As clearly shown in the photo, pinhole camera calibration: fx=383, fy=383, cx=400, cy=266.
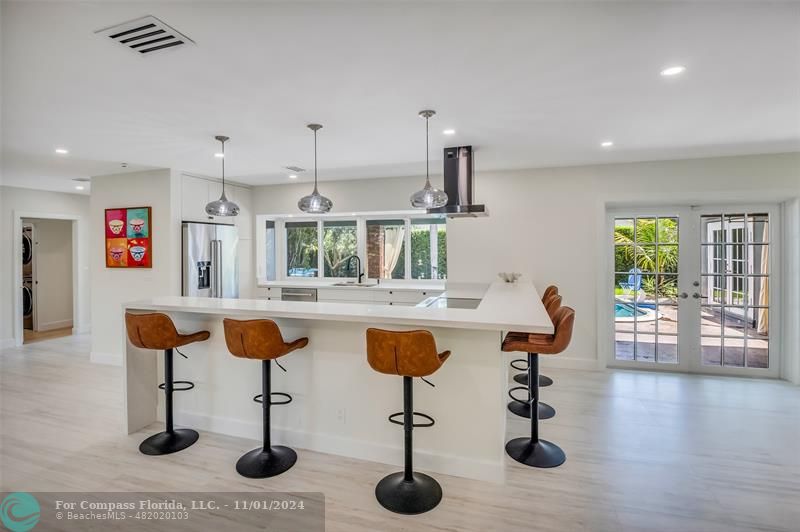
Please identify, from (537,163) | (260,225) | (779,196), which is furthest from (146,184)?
(779,196)

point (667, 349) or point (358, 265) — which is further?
point (358, 265)

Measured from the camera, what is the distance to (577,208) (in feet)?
15.3

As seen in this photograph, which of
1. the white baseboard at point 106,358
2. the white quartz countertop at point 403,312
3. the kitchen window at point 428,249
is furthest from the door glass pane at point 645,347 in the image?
the white baseboard at point 106,358

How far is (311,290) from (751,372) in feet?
18.5

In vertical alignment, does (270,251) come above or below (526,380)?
above

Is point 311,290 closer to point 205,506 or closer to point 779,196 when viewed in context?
point 205,506

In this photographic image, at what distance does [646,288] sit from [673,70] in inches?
127

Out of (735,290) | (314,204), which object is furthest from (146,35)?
(735,290)

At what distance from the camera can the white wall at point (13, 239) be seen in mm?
5910

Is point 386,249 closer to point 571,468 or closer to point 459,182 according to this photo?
point 459,182

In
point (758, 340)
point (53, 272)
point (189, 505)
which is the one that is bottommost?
point (189, 505)

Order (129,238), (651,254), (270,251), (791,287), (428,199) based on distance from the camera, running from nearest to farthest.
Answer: (428,199) → (791,287) → (651,254) → (129,238) → (270,251)

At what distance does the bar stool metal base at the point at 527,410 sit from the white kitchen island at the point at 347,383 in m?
0.80

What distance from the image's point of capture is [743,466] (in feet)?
8.42
